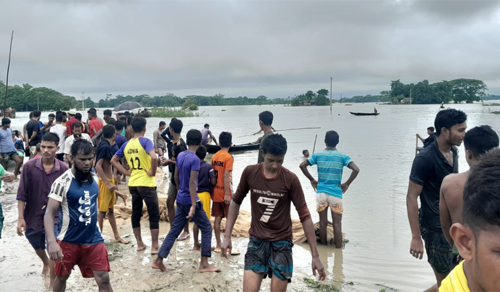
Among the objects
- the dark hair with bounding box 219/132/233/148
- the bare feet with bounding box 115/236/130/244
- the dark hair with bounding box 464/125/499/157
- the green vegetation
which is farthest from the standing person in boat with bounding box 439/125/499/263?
the green vegetation

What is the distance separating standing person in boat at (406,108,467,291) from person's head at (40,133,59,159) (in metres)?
3.76

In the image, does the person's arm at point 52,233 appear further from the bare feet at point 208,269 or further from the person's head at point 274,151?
the bare feet at point 208,269

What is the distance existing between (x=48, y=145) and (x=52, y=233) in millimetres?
1154

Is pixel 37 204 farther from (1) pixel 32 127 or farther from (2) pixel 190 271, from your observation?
(1) pixel 32 127

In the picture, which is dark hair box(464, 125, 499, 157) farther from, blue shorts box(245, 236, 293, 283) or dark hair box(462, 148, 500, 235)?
dark hair box(462, 148, 500, 235)

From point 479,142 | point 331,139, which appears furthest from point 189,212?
point 479,142

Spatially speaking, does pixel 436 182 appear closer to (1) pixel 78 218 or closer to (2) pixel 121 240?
(1) pixel 78 218

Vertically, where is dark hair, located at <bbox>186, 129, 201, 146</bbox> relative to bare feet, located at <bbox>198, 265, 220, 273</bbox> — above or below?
above

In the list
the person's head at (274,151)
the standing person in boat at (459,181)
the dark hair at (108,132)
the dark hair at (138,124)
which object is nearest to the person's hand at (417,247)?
the standing person in boat at (459,181)

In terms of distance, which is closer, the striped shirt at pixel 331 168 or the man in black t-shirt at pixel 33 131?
the striped shirt at pixel 331 168

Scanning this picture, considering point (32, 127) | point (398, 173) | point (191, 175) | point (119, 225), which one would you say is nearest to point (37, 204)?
point (191, 175)

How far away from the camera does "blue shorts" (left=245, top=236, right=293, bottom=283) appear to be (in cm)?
351

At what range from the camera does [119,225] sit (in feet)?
24.8

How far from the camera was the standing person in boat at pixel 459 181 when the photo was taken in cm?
284
